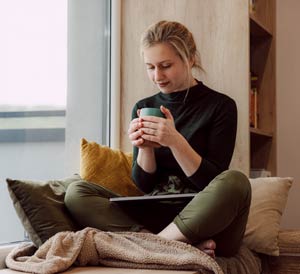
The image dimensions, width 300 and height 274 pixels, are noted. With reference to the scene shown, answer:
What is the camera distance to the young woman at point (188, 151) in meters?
1.58

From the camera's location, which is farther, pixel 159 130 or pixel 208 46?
pixel 208 46

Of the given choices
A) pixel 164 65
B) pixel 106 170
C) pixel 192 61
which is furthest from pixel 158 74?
pixel 106 170

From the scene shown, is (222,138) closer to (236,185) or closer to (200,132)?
(200,132)

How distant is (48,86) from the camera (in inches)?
89.8

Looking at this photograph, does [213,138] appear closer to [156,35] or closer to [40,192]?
[156,35]

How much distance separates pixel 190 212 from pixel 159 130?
269 millimetres

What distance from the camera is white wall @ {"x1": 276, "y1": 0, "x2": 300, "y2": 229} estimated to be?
2.88 m

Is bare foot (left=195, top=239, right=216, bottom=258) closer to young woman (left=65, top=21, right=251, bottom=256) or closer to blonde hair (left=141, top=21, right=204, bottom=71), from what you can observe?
young woman (left=65, top=21, right=251, bottom=256)

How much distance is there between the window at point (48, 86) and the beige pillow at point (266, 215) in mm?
781

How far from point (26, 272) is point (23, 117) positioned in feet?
Result: 2.58

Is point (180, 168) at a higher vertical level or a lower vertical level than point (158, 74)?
lower

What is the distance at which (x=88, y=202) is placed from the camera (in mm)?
1780

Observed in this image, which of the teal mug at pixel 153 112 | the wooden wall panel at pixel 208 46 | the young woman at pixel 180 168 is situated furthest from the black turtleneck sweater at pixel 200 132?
the wooden wall panel at pixel 208 46

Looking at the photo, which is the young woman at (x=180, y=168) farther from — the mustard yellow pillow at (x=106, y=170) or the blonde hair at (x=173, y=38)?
the mustard yellow pillow at (x=106, y=170)
